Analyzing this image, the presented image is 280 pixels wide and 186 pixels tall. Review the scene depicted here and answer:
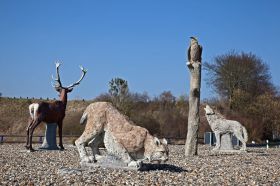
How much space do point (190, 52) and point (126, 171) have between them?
8.10 m

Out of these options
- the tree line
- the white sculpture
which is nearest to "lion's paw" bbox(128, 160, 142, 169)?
the white sculpture

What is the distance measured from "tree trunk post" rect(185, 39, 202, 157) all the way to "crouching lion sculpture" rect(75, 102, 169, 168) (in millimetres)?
6160

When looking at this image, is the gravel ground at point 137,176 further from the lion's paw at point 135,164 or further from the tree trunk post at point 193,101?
the tree trunk post at point 193,101

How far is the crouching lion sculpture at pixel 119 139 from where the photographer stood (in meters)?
10.5

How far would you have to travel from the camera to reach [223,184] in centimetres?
957

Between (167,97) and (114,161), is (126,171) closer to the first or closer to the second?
(114,161)

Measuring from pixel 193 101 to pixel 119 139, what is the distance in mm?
6859

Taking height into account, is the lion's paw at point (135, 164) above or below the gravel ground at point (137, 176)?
above

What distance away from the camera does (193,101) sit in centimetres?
1688

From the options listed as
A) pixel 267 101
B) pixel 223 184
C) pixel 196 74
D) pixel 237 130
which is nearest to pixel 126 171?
pixel 223 184

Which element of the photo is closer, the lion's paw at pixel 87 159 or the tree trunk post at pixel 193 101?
the lion's paw at pixel 87 159

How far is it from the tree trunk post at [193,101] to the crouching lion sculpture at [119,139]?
6160 mm

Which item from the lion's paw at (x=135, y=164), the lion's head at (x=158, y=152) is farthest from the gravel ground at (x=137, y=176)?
the lion's head at (x=158, y=152)

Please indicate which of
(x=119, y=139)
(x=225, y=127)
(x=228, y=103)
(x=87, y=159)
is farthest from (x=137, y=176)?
(x=228, y=103)
